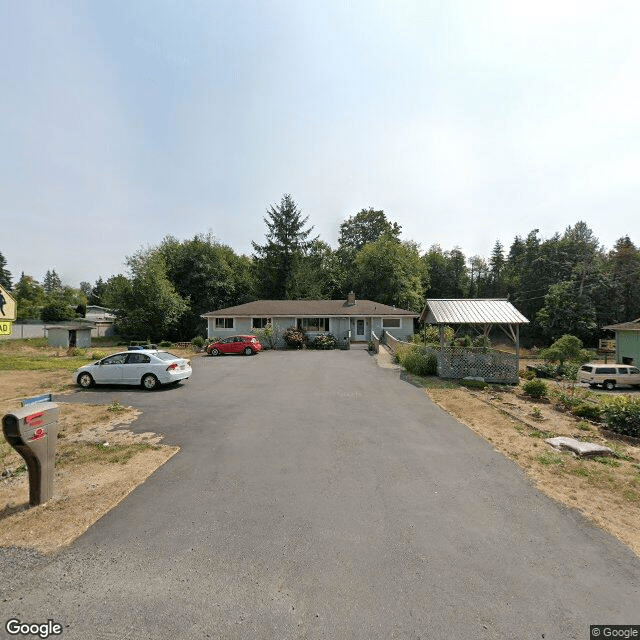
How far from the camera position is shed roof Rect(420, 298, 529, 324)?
16344 millimetres

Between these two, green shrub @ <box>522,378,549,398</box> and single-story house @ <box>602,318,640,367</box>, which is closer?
green shrub @ <box>522,378,549,398</box>

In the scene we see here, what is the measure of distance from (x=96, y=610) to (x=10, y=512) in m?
2.71

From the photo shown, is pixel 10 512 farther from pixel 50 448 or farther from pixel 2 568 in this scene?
pixel 2 568

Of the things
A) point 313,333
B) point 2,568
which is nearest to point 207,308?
point 313,333

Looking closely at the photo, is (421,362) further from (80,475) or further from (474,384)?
(80,475)

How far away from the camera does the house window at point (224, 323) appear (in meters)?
32.0

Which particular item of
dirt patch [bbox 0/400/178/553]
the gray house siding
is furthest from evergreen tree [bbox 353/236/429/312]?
dirt patch [bbox 0/400/178/553]

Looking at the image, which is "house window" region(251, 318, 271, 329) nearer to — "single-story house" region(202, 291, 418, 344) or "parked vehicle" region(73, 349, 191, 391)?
"single-story house" region(202, 291, 418, 344)

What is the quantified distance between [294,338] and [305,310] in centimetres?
409

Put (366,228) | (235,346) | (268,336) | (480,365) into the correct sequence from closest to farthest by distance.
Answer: (480,365)
(235,346)
(268,336)
(366,228)

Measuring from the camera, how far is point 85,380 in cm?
1347

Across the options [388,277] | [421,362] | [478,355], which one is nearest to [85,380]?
[421,362]

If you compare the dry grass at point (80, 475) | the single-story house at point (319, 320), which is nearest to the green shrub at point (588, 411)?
the dry grass at point (80, 475)

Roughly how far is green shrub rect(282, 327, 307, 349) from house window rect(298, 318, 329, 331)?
8.25 feet
